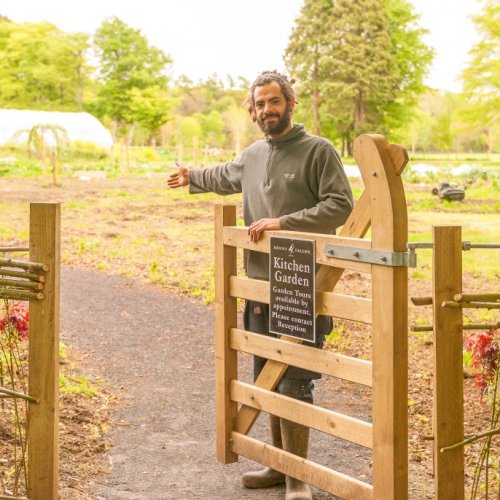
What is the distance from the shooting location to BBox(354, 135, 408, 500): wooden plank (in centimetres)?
341

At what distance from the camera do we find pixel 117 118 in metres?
63.1

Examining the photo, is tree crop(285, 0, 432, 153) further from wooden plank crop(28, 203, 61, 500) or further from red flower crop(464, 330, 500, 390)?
wooden plank crop(28, 203, 61, 500)

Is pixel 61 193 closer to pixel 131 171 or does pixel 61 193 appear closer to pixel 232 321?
pixel 131 171

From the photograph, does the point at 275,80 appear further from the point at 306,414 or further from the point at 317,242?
the point at 306,414

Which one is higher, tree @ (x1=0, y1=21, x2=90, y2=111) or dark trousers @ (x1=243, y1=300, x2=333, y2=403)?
Answer: tree @ (x1=0, y1=21, x2=90, y2=111)

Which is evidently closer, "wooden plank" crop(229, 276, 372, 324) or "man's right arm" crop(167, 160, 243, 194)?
"wooden plank" crop(229, 276, 372, 324)

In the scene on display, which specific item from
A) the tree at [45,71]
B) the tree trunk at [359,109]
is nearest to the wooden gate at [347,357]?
the tree trunk at [359,109]

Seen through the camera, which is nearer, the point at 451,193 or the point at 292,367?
the point at 292,367

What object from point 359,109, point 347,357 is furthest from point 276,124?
point 359,109

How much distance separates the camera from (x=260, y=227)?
13.5ft

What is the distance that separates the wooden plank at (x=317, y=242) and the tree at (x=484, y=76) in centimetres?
→ 3057

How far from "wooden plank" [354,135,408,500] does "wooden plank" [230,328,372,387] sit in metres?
0.15

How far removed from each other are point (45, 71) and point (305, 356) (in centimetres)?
6023

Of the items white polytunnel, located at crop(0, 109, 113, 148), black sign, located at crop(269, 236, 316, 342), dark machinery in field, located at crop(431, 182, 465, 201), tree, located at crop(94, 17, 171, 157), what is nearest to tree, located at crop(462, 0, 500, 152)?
dark machinery in field, located at crop(431, 182, 465, 201)
